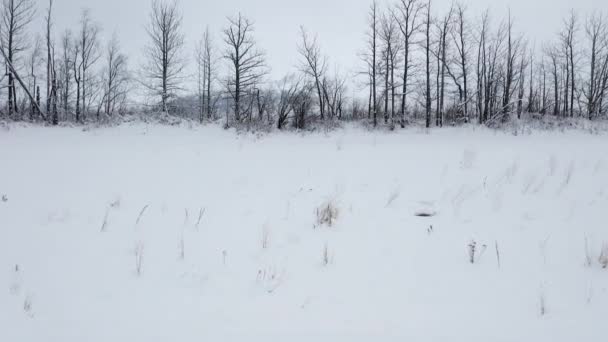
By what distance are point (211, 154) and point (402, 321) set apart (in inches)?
251

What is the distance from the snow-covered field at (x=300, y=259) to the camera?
1790 mm

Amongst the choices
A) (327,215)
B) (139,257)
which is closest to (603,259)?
(327,215)

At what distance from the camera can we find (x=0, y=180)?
14.1ft

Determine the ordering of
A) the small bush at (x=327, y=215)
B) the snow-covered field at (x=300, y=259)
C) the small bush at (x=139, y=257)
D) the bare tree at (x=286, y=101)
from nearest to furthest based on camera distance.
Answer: the snow-covered field at (x=300, y=259)
the small bush at (x=139, y=257)
the small bush at (x=327, y=215)
the bare tree at (x=286, y=101)

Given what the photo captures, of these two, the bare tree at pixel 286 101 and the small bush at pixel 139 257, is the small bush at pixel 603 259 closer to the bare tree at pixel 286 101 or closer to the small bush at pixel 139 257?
the small bush at pixel 139 257

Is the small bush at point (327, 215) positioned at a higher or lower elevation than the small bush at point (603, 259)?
higher

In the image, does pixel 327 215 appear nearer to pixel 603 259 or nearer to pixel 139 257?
pixel 139 257

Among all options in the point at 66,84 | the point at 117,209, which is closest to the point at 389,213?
the point at 117,209

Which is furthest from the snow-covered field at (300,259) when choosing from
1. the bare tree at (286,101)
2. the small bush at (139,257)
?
the bare tree at (286,101)

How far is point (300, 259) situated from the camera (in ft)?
8.38

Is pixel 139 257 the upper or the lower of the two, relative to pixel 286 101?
lower

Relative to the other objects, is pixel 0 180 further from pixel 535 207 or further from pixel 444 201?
pixel 535 207

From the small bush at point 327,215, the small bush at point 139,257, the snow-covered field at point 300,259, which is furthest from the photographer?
the small bush at point 327,215

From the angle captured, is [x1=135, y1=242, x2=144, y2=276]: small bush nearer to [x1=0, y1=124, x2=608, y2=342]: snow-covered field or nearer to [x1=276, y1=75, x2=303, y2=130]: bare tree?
[x1=0, y1=124, x2=608, y2=342]: snow-covered field
